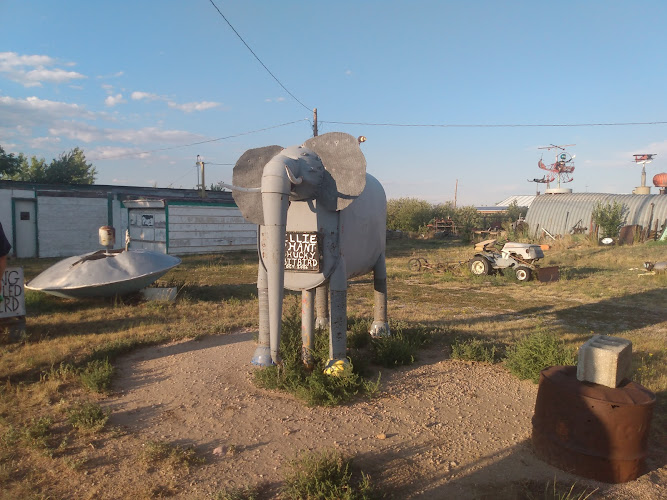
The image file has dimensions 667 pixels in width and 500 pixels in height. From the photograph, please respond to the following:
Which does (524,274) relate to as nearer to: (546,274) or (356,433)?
(546,274)

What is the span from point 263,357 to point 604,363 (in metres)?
3.21

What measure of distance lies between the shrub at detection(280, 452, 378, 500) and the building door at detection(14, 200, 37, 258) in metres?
19.5

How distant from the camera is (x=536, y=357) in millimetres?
5195

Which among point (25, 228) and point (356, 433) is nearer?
point (356, 433)

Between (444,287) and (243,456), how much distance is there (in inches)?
399

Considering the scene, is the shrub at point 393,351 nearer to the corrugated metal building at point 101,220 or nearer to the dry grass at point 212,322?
the dry grass at point 212,322

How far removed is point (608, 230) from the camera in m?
24.6

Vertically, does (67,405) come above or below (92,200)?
below

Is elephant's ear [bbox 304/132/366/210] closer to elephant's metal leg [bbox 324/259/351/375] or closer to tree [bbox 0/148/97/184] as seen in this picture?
elephant's metal leg [bbox 324/259/351/375]

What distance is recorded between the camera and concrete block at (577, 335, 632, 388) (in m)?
3.37

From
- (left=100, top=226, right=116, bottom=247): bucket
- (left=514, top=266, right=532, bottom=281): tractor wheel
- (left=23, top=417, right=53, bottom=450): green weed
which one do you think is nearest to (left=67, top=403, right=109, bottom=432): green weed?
(left=23, top=417, right=53, bottom=450): green weed

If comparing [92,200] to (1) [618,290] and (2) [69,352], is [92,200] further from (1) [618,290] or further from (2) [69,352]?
(1) [618,290]

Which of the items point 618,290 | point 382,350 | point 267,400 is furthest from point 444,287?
point 267,400

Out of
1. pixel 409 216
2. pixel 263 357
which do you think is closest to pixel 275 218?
pixel 263 357
